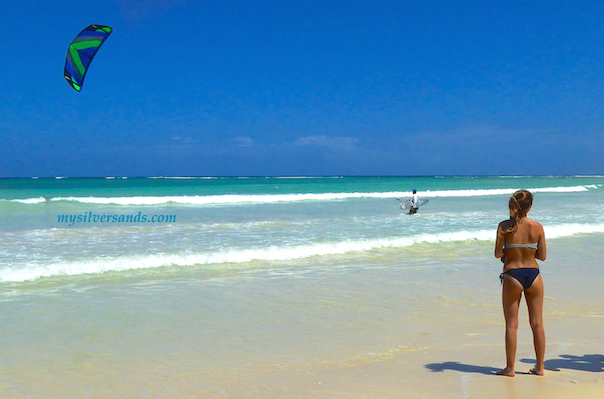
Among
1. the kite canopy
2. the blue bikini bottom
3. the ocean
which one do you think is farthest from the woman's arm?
the kite canopy

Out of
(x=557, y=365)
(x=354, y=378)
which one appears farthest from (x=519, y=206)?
(x=354, y=378)

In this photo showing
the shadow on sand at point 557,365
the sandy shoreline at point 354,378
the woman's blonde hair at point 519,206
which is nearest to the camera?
the sandy shoreline at point 354,378

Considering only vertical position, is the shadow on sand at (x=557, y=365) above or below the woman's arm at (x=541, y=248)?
below

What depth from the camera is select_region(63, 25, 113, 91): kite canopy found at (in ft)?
34.4

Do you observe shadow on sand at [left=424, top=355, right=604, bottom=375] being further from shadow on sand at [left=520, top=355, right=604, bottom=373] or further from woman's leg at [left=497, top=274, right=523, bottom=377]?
woman's leg at [left=497, top=274, right=523, bottom=377]

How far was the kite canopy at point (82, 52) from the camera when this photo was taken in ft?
34.4

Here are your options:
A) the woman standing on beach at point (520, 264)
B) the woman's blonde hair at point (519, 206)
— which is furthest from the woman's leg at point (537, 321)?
the woman's blonde hair at point (519, 206)

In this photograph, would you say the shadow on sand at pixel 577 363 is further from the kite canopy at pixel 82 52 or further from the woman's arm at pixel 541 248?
the kite canopy at pixel 82 52

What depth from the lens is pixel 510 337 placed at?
3461 millimetres

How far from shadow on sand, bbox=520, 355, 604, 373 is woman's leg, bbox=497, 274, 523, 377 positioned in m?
0.39

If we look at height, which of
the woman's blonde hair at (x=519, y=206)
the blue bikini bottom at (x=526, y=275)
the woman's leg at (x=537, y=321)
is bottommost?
the woman's leg at (x=537, y=321)

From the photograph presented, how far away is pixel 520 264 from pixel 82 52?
1071cm

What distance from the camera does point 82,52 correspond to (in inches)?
422

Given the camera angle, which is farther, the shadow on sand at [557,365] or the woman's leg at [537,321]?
the shadow on sand at [557,365]
